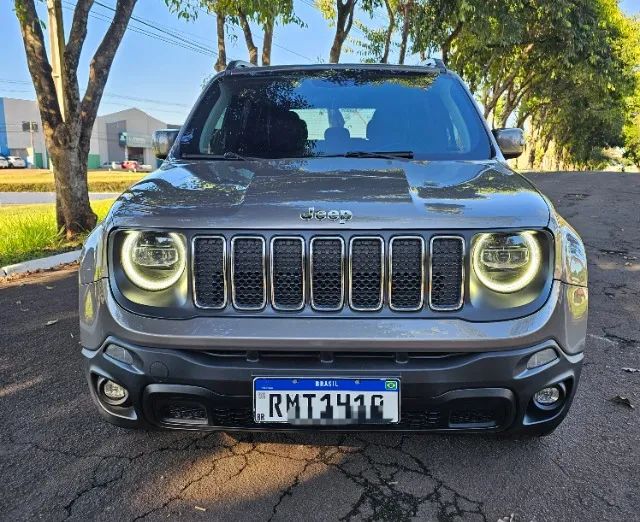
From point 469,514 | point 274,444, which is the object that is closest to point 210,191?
point 274,444

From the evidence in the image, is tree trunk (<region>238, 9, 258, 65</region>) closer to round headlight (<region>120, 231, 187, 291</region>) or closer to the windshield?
the windshield

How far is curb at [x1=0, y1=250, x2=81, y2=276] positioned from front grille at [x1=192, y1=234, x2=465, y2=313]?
5258 millimetres

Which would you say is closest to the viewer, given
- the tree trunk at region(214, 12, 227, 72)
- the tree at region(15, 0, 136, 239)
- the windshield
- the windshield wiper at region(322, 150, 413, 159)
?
the windshield wiper at region(322, 150, 413, 159)

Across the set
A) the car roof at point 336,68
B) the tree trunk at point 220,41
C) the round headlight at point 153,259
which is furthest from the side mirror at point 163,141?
the tree trunk at point 220,41

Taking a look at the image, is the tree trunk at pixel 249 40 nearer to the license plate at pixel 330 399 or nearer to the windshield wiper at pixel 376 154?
Result: the windshield wiper at pixel 376 154

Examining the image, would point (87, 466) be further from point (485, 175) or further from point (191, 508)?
point (485, 175)

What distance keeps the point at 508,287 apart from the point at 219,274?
1.11 m

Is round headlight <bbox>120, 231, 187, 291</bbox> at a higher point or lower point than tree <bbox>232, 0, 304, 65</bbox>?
lower

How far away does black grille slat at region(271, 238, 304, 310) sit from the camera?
2.11 m

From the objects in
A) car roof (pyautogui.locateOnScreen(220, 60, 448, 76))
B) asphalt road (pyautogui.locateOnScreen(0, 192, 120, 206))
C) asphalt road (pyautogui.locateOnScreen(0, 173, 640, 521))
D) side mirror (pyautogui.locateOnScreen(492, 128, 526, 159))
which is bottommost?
asphalt road (pyautogui.locateOnScreen(0, 192, 120, 206))

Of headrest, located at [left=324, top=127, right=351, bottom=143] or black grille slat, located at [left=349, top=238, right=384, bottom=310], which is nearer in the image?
black grille slat, located at [left=349, top=238, right=384, bottom=310]

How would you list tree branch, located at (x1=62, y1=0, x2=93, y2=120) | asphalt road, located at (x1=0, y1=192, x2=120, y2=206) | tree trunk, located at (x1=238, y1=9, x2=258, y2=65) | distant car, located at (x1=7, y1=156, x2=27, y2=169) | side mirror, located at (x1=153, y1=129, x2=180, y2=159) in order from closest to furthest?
side mirror, located at (x1=153, y1=129, x2=180, y2=159) → tree branch, located at (x1=62, y1=0, x2=93, y2=120) → tree trunk, located at (x1=238, y1=9, x2=258, y2=65) → asphalt road, located at (x1=0, y1=192, x2=120, y2=206) → distant car, located at (x1=7, y1=156, x2=27, y2=169)

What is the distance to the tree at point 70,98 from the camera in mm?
7258

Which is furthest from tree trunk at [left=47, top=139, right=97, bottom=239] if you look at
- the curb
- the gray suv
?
the gray suv
